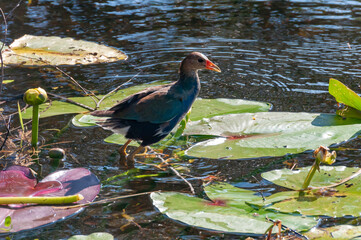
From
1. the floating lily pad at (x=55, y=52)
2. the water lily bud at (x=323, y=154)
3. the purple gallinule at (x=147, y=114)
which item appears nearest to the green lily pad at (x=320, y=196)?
the water lily bud at (x=323, y=154)

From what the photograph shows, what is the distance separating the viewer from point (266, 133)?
3316 millimetres

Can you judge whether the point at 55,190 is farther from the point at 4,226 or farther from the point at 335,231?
the point at 335,231

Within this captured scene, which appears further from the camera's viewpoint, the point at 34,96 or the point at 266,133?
the point at 266,133

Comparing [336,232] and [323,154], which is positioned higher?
[323,154]

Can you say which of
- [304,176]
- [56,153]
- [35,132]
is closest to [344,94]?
[304,176]

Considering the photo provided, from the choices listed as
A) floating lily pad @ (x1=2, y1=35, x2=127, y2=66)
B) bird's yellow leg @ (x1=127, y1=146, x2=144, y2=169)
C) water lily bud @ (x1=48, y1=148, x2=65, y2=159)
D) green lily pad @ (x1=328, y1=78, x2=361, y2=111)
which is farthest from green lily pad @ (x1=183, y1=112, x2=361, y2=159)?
floating lily pad @ (x1=2, y1=35, x2=127, y2=66)

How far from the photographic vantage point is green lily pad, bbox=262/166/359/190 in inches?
108

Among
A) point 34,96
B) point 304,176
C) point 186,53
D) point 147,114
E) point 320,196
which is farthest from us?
point 186,53

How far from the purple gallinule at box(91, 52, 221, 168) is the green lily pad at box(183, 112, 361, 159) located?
215mm

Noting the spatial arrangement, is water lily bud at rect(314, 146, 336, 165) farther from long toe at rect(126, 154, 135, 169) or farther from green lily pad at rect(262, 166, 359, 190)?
long toe at rect(126, 154, 135, 169)

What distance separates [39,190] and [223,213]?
98 centimetres

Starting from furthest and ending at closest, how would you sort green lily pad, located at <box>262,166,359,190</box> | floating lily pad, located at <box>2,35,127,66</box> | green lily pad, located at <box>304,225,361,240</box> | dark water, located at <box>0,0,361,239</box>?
floating lily pad, located at <box>2,35,127,66</box>
dark water, located at <box>0,0,361,239</box>
green lily pad, located at <box>262,166,359,190</box>
green lily pad, located at <box>304,225,361,240</box>

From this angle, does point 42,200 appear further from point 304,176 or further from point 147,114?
point 304,176

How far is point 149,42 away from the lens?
18.9 feet
